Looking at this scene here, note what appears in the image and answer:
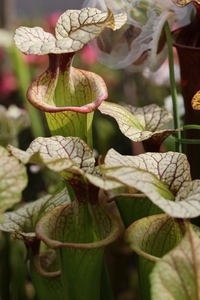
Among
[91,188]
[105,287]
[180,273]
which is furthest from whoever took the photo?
[105,287]

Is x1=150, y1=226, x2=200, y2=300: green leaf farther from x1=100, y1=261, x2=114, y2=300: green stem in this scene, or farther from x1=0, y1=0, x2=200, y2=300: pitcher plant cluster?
x1=100, y1=261, x2=114, y2=300: green stem

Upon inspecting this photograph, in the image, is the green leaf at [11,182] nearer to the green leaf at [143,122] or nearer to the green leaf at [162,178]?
the green leaf at [162,178]

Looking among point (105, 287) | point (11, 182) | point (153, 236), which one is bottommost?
point (105, 287)

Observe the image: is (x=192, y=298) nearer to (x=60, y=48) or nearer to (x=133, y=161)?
(x=133, y=161)

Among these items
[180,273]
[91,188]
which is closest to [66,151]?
[91,188]

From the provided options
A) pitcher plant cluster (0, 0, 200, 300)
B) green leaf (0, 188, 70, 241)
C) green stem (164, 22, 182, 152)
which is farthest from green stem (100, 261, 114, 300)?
green stem (164, 22, 182, 152)

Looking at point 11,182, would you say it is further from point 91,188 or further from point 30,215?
point 30,215
